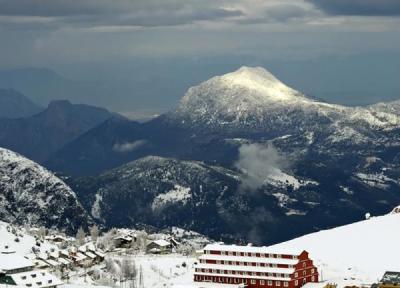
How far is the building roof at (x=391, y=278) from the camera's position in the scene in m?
181

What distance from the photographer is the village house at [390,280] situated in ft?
587

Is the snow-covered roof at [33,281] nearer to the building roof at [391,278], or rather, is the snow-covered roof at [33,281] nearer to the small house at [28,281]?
the small house at [28,281]

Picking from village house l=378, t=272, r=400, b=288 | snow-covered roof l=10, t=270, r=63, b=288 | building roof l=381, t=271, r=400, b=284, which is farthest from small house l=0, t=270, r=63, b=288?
building roof l=381, t=271, r=400, b=284

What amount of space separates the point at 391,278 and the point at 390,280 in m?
1.22

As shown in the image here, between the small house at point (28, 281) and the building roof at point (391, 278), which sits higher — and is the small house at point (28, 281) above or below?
above

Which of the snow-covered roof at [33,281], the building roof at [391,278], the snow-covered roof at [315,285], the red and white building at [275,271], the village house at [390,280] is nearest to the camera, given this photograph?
the village house at [390,280]

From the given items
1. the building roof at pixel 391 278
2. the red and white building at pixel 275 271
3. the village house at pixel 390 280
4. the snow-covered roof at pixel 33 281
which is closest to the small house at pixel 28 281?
the snow-covered roof at pixel 33 281

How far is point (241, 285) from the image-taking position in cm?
19450

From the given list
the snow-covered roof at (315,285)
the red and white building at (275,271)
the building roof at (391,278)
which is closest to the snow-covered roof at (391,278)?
the building roof at (391,278)

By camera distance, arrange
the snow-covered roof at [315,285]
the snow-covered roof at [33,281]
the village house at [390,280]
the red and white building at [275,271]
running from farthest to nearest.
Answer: the snow-covered roof at [33,281]
the red and white building at [275,271]
the snow-covered roof at [315,285]
the village house at [390,280]

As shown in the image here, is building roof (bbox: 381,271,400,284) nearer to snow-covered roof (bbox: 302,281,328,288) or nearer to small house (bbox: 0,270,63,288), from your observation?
snow-covered roof (bbox: 302,281,328,288)

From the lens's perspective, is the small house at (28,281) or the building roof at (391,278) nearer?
the building roof at (391,278)

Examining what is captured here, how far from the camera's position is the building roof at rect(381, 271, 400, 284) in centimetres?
18081

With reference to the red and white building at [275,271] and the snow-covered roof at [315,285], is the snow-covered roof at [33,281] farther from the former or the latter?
the snow-covered roof at [315,285]
